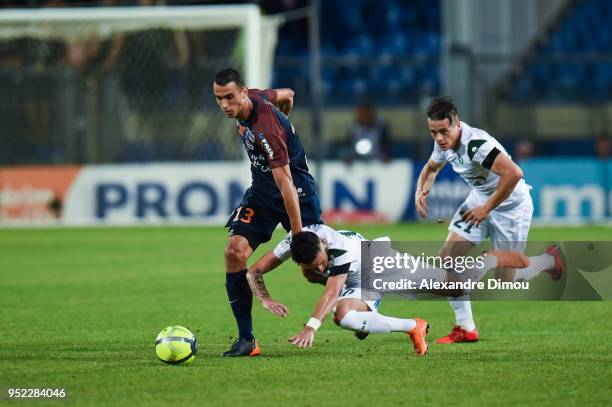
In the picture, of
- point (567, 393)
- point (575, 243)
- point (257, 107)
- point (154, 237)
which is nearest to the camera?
point (567, 393)

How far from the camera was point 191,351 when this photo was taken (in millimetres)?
7938

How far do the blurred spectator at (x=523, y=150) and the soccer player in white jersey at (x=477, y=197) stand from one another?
43.4 ft

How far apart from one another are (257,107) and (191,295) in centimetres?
448

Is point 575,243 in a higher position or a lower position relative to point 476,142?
lower

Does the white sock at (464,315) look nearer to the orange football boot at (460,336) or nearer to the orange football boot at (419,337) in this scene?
the orange football boot at (460,336)

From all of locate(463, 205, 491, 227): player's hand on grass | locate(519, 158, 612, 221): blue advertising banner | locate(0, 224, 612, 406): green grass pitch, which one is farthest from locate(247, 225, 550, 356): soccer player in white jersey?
locate(519, 158, 612, 221): blue advertising banner

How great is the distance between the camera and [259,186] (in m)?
8.92

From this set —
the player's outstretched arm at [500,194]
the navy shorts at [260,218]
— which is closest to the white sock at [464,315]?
the player's outstretched arm at [500,194]

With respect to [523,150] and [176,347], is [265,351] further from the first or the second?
[523,150]

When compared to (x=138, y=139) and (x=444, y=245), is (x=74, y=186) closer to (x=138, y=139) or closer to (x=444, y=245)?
(x=138, y=139)

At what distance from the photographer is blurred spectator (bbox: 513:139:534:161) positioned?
23.0 m

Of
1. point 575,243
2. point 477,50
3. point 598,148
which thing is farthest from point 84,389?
point 477,50

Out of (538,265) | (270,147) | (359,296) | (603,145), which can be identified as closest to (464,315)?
(538,265)

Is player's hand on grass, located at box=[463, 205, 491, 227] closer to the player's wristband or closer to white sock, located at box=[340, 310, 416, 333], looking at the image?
white sock, located at box=[340, 310, 416, 333]
